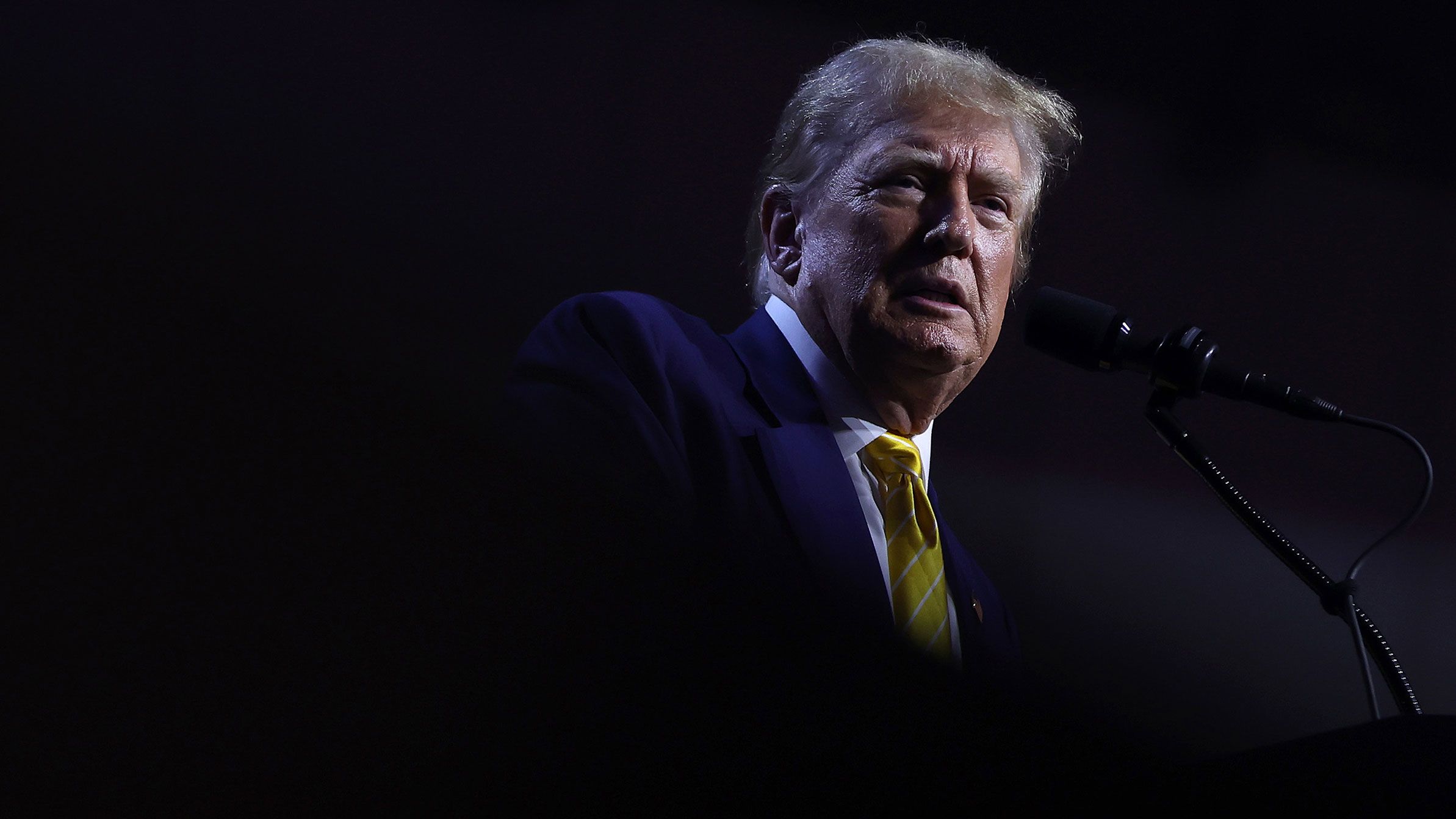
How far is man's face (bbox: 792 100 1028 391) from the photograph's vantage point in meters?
1.46

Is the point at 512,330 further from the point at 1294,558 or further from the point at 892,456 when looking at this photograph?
the point at 1294,558

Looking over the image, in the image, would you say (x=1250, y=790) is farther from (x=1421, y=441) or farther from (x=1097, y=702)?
(x=1421, y=441)

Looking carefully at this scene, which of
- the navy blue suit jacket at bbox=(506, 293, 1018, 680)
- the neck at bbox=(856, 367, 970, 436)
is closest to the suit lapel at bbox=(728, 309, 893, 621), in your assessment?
the navy blue suit jacket at bbox=(506, 293, 1018, 680)

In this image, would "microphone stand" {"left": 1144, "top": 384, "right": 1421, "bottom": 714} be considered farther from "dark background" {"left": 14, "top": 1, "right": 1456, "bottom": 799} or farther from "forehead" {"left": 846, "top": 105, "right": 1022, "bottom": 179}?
"dark background" {"left": 14, "top": 1, "right": 1456, "bottom": 799}

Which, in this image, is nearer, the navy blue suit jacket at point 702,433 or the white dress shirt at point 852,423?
the navy blue suit jacket at point 702,433

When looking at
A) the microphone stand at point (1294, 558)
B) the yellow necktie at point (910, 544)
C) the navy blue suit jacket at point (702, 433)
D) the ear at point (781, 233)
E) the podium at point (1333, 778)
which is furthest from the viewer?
the ear at point (781, 233)

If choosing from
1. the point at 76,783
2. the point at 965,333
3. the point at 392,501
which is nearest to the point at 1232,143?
the point at 965,333

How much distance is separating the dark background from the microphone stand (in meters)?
0.64

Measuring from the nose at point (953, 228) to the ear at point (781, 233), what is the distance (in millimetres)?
205

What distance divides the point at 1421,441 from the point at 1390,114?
0.70 metres

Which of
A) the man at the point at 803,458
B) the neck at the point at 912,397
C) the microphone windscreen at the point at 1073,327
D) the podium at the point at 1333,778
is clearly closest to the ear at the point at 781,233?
the man at the point at 803,458

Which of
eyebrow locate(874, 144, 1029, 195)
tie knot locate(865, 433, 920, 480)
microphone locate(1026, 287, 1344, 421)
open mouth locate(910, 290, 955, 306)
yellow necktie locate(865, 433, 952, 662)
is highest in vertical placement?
eyebrow locate(874, 144, 1029, 195)

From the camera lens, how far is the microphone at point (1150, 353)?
1.11 meters

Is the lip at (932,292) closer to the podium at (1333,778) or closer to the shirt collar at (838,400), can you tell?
the shirt collar at (838,400)
